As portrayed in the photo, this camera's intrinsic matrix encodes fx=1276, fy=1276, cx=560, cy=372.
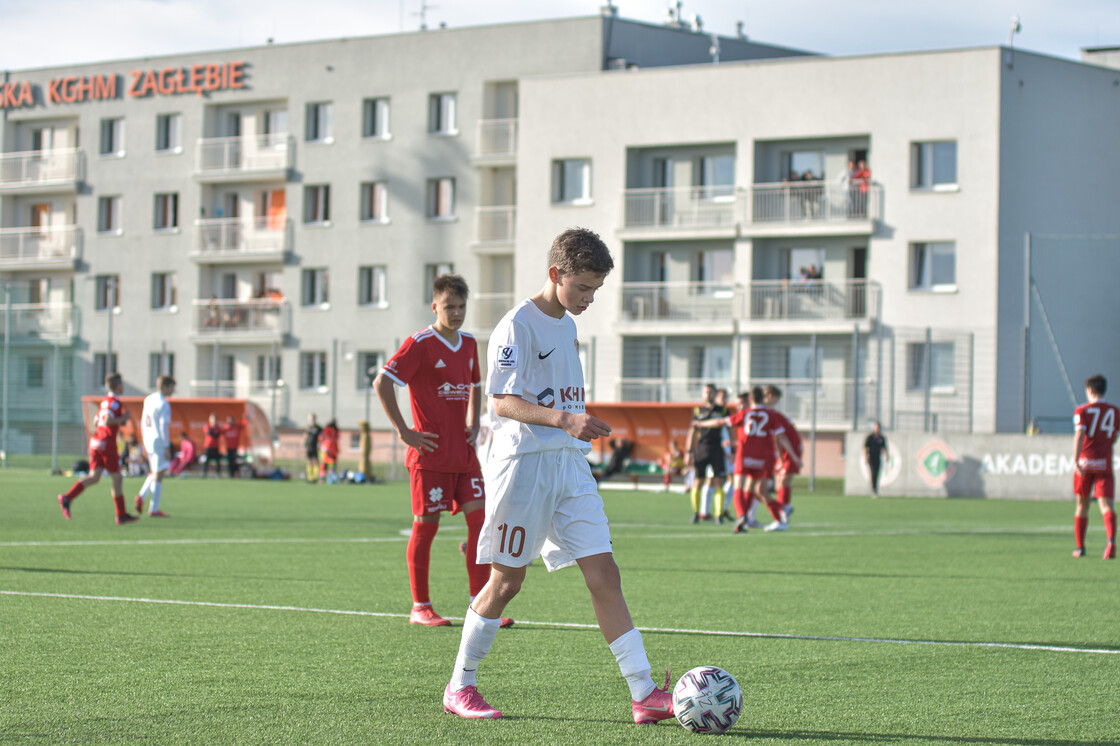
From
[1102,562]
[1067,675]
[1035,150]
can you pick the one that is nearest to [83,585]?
[1067,675]

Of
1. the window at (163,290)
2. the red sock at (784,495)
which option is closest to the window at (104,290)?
the window at (163,290)

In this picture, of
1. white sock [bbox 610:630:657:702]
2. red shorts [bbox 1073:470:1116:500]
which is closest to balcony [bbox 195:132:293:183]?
red shorts [bbox 1073:470:1116:500]

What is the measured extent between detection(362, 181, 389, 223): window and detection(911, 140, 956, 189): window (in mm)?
20305

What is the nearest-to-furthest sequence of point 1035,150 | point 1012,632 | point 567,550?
point 567,550 < point 1012,632 < point 1035,150

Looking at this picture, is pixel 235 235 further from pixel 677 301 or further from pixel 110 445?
pixel 110 445

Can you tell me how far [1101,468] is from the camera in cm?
1350

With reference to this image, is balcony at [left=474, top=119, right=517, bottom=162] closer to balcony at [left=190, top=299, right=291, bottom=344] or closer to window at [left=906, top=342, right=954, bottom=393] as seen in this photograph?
balcony at [left=190, top=299, right=291, bottom=344]

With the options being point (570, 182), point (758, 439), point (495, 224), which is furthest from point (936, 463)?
point (495, 224)

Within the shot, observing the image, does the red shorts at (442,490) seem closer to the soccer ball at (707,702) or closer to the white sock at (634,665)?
the white sock at (634,665)

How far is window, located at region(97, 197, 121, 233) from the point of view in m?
55.1

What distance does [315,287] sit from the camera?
51.5m

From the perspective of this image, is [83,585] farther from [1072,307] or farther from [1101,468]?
[1072,307]

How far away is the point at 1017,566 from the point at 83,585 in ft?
28.2

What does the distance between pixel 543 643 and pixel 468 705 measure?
6.41 ft
